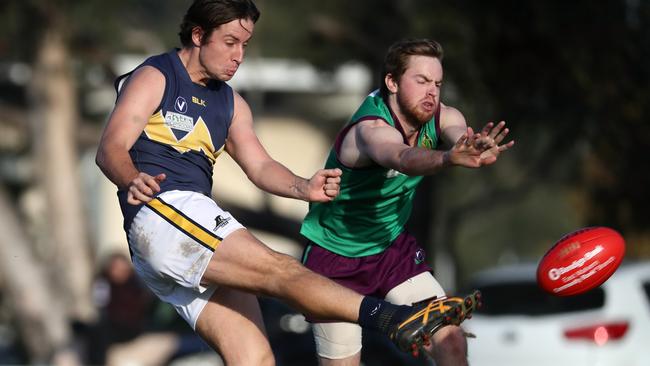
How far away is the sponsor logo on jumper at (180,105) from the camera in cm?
595

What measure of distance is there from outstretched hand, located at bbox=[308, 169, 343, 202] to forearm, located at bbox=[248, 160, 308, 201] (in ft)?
0.19

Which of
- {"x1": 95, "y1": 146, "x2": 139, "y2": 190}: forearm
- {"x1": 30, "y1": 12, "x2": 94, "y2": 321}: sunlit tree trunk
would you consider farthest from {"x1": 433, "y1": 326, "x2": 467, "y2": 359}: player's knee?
{"x1": 30, "y1": 12, "x2": 94, "y2": 321}: sunlit tree trunk

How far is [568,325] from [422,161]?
565 centimetres

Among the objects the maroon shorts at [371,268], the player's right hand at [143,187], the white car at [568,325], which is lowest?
the white car at [568,325]

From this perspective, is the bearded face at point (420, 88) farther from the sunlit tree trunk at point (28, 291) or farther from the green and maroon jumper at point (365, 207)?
the sunlit tree trunk at point (28, 291)

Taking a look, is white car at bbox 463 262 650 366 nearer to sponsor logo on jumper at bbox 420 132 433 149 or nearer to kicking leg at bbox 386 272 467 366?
kicking leg at bbox 386 272 467 366

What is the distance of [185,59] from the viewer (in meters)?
6.13

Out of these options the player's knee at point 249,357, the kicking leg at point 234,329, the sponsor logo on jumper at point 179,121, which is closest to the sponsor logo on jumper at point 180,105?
the sponsor logo on jumper at point 179,121

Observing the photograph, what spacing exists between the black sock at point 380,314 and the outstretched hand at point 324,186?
0.58m

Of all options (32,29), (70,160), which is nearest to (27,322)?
(70,160)

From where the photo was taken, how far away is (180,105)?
5961mm

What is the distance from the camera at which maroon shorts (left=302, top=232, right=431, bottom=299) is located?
21.7 feet

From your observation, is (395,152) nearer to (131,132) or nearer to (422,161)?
(422,161)

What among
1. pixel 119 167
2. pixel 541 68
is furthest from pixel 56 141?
pixel 119 167
